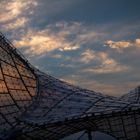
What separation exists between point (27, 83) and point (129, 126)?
17.8 m

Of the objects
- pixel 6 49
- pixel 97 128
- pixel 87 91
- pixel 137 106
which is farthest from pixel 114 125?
pixel 6 49

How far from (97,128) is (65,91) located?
7730 millimetres

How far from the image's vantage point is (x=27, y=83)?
57750mm

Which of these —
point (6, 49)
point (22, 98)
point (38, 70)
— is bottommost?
point (22, 98)

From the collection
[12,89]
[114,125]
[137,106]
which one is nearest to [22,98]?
[12,89]

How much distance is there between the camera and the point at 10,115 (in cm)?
4778

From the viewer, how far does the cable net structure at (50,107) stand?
41.3 meters

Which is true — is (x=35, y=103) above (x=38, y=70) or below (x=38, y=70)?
below

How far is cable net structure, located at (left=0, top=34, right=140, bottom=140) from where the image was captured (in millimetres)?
41281

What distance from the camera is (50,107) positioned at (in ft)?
165

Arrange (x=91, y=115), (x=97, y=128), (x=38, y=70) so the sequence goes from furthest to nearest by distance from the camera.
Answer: (x=38, y=70), (x=97, y=128), (x=91, y=115)

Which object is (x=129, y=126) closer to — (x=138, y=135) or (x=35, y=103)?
(x=138, y=135)

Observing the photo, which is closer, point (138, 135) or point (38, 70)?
point (138, 135)

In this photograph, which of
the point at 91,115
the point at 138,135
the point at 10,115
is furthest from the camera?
the point at 138,135
